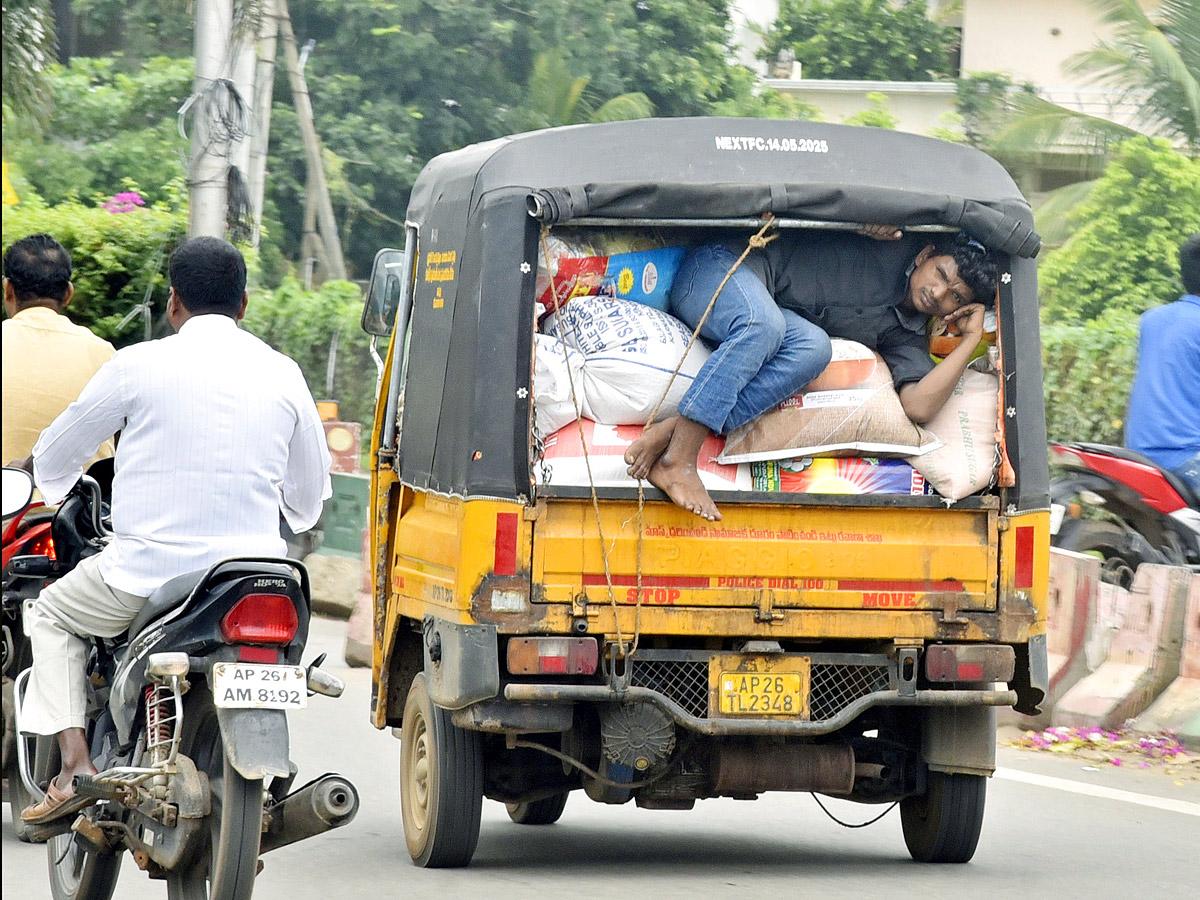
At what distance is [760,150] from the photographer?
551 centimetres

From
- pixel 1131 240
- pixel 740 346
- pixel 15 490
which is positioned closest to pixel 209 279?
pixel 15 490

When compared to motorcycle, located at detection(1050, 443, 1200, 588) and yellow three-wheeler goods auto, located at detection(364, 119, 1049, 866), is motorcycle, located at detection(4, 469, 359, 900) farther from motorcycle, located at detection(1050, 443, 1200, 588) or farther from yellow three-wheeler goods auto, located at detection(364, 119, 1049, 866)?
motorcycle, located at detection(1050, 443, 1200, 588)

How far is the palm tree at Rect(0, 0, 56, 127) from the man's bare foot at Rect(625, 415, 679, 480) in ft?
34.2

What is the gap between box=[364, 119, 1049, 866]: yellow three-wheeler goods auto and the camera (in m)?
5.23

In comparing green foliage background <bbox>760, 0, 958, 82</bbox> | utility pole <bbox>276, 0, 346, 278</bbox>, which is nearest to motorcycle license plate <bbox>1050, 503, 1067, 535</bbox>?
utility pole <bbox>276, 0, 346, 278</bbox>

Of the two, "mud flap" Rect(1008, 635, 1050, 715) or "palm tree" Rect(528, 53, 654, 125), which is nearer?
"mud flap" Rect(1008, 635, 1050, 715)

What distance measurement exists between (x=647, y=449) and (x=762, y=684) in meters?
0.78

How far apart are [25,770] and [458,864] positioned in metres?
1.54

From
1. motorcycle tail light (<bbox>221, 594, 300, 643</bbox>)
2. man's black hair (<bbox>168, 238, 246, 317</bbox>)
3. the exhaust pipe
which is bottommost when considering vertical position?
the exhaust pipe

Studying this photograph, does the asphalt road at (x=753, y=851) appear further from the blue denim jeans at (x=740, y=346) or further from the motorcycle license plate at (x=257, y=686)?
the blue denim jeans at (x=740, y=346)

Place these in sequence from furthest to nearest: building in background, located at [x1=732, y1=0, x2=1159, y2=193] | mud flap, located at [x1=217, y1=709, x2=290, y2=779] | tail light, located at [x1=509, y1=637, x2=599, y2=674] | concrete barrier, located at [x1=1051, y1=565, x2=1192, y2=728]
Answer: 1. building in background, located at [x1=732, y1=0, x2=1159, y2=193]
2. concrete barrier, located at [x1=1051, y1=565, x2=1192, y2=728]
3. tail light, located at [x1=509, y1=637, x2=599, y2=674]
4. mud flap, located at [x1=217, y1=709, x2=290, y2=779]

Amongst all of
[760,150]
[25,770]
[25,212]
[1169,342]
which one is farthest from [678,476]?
[25,212]

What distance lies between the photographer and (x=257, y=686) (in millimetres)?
4105

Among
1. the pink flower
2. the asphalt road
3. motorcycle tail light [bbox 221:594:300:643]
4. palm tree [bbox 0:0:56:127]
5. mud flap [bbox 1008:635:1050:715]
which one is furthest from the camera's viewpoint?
the pink flower
